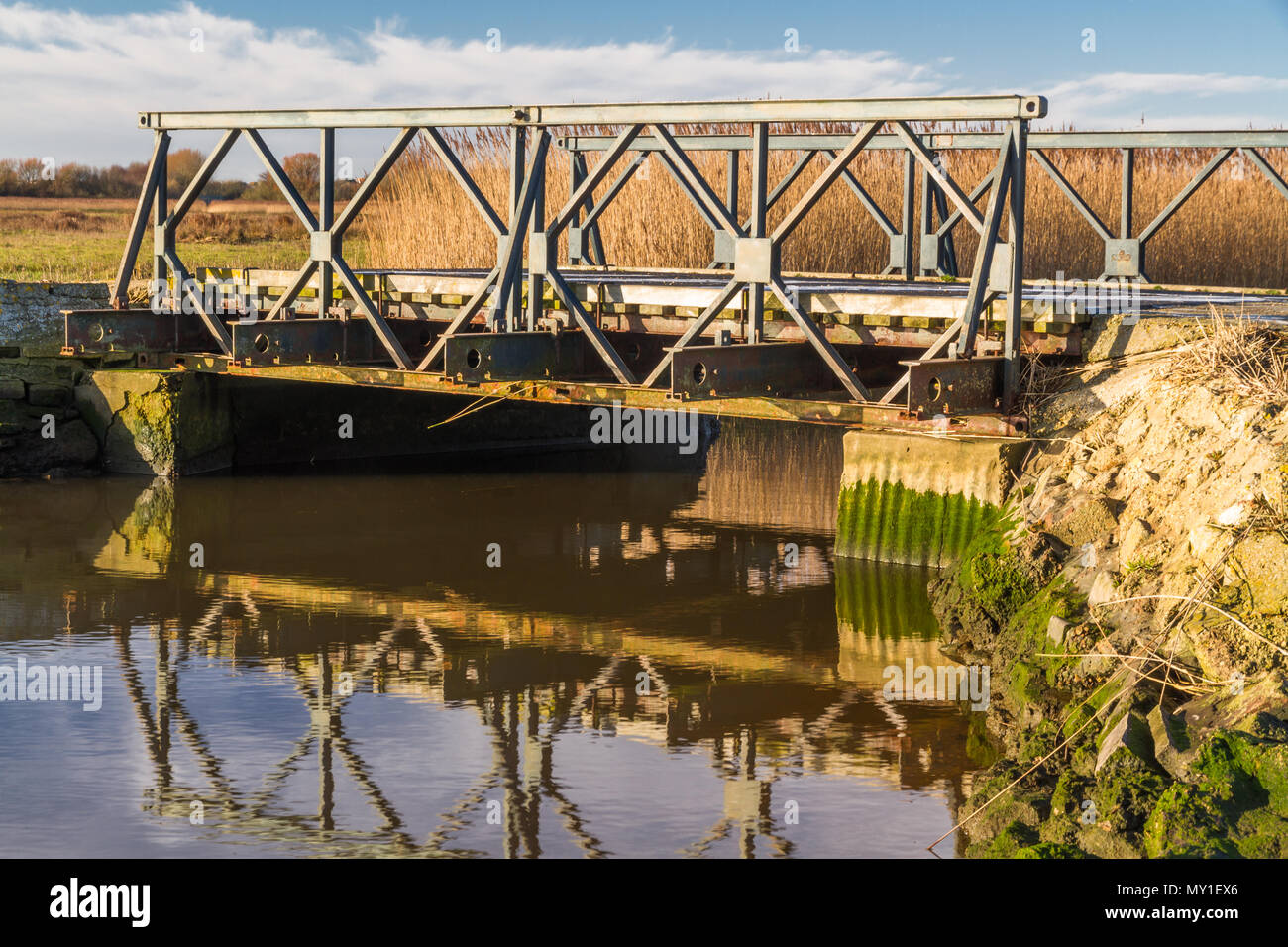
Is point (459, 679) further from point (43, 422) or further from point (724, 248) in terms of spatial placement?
point (43, 422)

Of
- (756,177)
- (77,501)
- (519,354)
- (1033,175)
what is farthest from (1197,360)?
(1033,175)

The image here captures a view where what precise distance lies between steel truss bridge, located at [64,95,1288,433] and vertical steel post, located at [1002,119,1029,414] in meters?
0.02

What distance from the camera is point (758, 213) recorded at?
41.3ft

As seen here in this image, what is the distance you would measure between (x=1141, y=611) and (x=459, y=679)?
3.77 metres

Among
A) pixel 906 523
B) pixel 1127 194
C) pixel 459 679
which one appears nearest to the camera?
pixel 459 679

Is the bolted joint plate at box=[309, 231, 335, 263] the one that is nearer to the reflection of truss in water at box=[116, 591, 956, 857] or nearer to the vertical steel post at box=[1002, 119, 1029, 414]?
the reflection of truss in water at box=[116, 591, 956, 857]

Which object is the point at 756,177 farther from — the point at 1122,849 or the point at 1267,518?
the point at 1122,849

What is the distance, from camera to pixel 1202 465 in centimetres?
934

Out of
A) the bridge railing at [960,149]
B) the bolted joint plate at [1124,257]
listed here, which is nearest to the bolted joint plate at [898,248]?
the bridge railing at [960,149]

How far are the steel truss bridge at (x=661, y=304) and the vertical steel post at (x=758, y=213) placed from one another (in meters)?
0.02

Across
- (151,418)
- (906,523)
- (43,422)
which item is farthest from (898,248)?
(43,422)

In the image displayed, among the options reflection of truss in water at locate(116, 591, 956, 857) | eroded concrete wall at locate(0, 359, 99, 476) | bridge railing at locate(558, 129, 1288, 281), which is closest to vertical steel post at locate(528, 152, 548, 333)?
bridge railing at locate(558, 129, 1288, 281)

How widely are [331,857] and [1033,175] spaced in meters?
20.5

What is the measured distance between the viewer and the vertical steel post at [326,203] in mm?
14758
